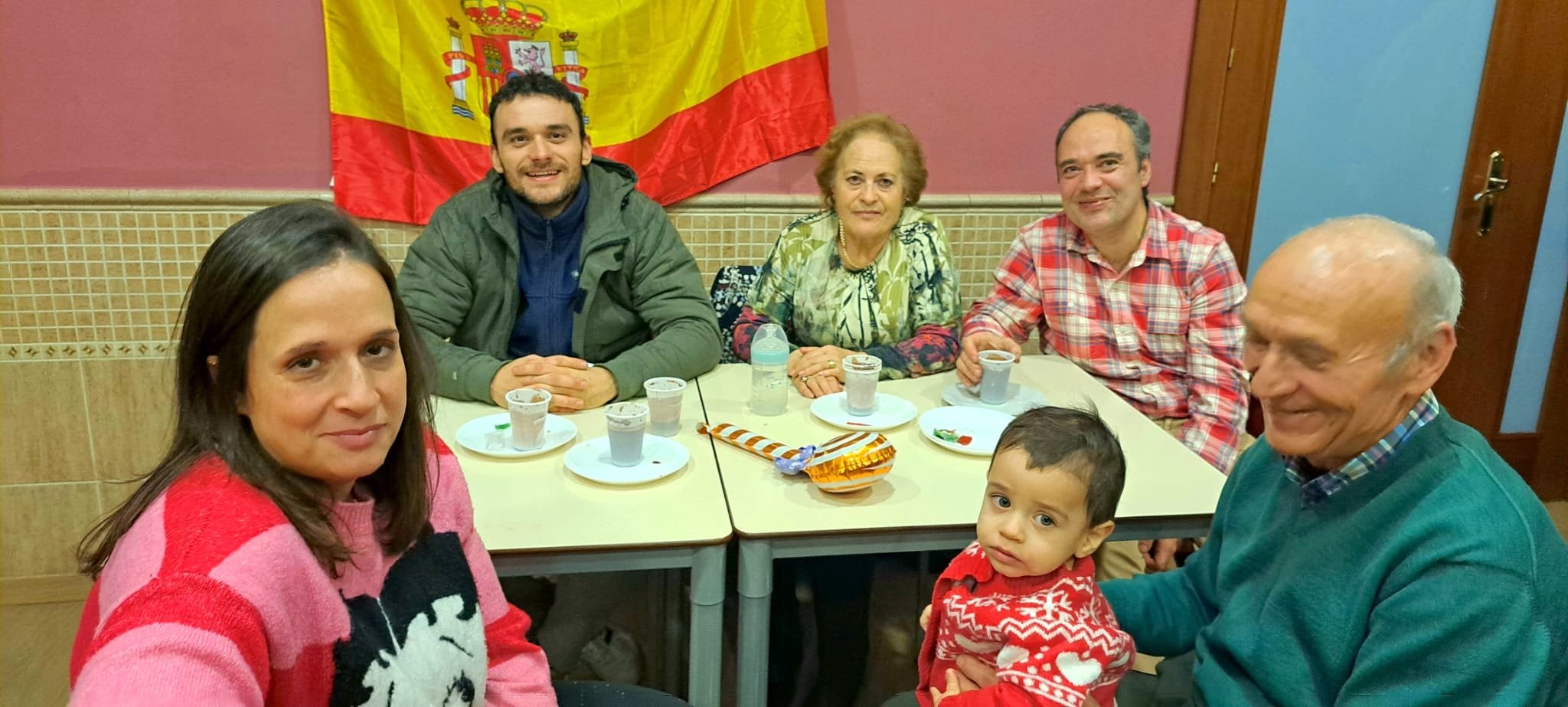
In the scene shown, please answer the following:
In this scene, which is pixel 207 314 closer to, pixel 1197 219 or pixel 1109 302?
pixel 1109 302

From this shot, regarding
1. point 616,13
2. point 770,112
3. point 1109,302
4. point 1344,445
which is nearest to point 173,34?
point 616,13

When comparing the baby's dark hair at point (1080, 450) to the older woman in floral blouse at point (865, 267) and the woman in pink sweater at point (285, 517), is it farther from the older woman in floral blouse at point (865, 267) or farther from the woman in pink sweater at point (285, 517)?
the older woman in floral blouse at point (865, 267)

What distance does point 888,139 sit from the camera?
2566mm

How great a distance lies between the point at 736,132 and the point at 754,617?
6.16 ft

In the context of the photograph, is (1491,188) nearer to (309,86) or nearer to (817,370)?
(817,370)

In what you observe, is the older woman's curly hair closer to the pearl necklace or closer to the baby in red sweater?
the pearl necklace

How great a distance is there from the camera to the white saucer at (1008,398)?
6.95 feet

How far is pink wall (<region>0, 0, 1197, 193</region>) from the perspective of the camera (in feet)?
8.98

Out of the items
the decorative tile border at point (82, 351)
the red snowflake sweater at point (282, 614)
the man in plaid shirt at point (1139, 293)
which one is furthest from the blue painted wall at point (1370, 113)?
the decorative tile border at point (82, 351)

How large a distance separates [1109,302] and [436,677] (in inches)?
74.6

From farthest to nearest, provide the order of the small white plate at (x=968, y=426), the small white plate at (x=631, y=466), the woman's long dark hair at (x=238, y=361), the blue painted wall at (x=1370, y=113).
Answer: the blue painted wall at (x=1370, y=113), the small white plate at (x=968, y=426), the small white plate at (x=631, y=466), the woman's long dark hair at (x=238, y=361)

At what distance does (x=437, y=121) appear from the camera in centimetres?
296

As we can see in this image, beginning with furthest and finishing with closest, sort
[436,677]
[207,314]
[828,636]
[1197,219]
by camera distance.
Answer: [1197,219] → [828,636] → [436,677] → [207,314]

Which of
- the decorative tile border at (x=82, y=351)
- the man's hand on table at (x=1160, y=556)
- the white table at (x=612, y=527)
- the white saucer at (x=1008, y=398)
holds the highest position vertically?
the white saucer at (x=1008, y=398)
